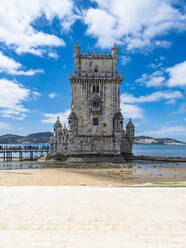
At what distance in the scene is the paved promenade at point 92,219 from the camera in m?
4.40

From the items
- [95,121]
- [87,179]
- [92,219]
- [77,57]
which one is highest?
[77,57]

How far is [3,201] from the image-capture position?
7.26 meters

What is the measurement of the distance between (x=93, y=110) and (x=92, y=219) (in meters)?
32.1

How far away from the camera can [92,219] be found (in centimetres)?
569

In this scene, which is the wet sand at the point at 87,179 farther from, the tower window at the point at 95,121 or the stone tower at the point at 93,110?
the tower window at the point at 95,121

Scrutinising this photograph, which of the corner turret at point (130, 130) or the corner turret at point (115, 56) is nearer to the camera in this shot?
the corner turret at point (115, 56)

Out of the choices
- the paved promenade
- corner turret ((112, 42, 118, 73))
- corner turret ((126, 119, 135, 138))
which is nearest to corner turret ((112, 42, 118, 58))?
corner turret ((112, 42, 118, 73))

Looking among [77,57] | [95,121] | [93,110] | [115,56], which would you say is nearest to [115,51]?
[115,56]

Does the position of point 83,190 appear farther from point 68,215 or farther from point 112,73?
point 112,73

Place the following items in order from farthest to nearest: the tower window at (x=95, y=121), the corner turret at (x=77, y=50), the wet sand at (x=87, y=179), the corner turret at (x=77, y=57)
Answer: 1. the corner turret at (x=77, y=50)
2. the corner turret at (x=77, y=57)
3. the tower window at (x=95, y=121)
4. the wet sand at (x=87, y=179)

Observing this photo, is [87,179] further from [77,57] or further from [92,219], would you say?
[77,57]

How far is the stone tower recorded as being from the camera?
37312 mm

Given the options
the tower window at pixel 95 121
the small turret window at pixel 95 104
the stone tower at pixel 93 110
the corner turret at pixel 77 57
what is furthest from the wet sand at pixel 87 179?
the corner turret at pixel 77 57

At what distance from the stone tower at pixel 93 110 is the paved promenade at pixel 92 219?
28.8m
